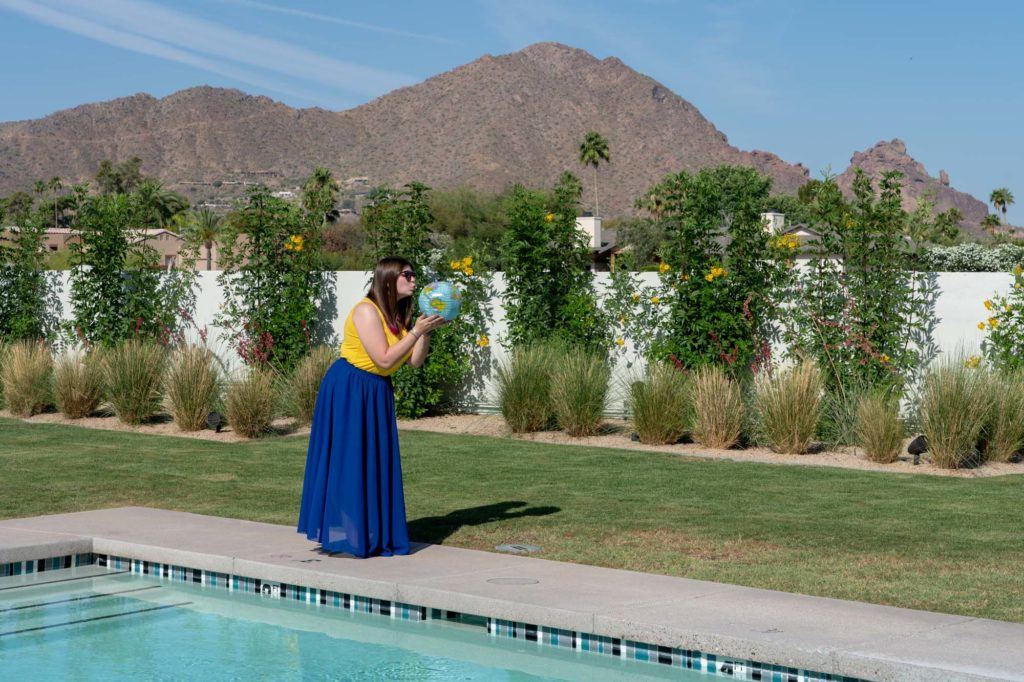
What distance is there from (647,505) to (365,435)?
3.00 metres

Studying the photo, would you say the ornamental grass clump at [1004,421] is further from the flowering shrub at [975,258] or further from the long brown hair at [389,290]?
the flowering shrub at [975,258]

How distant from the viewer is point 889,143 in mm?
156500

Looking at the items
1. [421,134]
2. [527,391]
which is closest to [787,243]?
[527,391]

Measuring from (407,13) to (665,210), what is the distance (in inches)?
1086

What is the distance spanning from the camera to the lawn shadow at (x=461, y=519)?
8148mm

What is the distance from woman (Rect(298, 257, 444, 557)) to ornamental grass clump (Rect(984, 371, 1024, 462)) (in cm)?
653

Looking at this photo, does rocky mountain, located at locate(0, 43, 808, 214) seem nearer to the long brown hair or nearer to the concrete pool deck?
the concrete pool deck

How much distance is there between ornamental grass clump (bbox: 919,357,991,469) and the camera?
444 inches

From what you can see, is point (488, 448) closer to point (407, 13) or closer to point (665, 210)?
point (665, 210)

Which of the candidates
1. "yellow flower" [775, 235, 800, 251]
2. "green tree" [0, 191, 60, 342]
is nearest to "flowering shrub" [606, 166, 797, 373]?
"yellow flower" [775, 235, 800, 251]

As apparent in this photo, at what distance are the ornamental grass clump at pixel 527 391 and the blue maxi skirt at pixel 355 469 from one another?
6.71m

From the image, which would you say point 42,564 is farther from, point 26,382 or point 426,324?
point 26,382

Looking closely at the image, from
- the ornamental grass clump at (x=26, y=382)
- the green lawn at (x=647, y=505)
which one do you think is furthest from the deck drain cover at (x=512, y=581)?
the ornamental grass clump at (x=26, y=382)

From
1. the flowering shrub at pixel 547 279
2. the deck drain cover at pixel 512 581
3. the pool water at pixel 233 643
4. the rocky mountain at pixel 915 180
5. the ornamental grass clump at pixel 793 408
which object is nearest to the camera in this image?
the pool water at pixel 233 643
